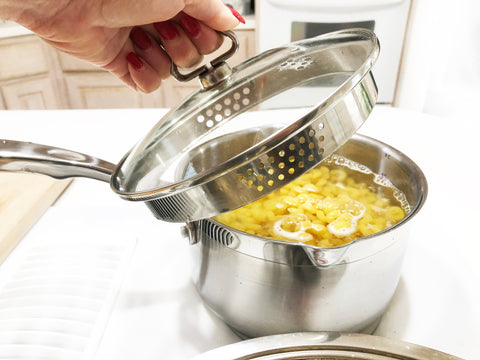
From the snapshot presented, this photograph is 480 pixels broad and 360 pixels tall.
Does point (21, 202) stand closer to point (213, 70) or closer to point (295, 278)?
point (213, 70)

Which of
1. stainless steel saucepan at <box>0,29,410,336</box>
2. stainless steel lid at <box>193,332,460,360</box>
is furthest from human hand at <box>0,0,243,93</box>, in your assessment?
stainless steel lid at <box>193,332,460,360</box>

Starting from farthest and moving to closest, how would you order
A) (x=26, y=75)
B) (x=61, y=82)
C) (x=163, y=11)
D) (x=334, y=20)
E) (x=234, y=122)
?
(x=61, y=82)
(x=26, y=75)
(x=334, y=20)
(x=234, y=122)
(x=163, y=11)

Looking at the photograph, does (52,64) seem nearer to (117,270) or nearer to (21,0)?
(21,0)

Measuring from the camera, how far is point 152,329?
0.63 meters

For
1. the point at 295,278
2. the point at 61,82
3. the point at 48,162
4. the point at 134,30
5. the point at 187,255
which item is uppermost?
the point at 134,30

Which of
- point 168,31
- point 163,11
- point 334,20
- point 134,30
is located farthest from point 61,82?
point 163,11

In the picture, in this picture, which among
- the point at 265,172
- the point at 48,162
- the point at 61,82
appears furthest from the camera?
the point at 61,82

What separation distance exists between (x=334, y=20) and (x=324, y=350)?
2.04m

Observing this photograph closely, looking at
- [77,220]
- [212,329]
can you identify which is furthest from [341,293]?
[77,220]

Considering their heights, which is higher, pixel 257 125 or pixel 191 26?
pixel 191 26

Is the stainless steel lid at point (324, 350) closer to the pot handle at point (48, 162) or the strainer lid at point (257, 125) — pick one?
the strainer lid at point (257, 125)

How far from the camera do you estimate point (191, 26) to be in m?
0.78

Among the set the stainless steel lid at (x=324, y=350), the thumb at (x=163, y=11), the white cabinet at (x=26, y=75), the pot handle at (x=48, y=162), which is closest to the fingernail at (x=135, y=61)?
the thumb at (x=163, y=11)

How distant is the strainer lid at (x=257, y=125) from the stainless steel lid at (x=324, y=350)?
0.56ft
